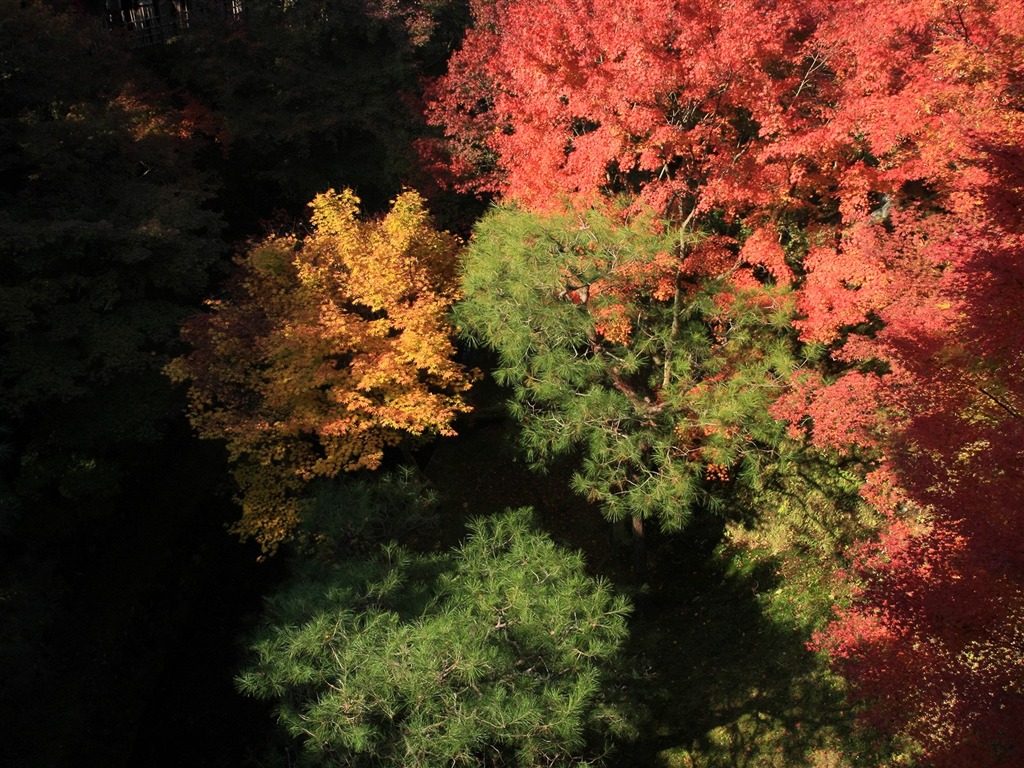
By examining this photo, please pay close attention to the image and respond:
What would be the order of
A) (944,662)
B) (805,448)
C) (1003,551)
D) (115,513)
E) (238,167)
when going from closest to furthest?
1. (1003,551)
2. (944,662)
3. (805,448)
4. (115,513)
5. (238,167)

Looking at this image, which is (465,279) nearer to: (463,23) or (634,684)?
(634,684)

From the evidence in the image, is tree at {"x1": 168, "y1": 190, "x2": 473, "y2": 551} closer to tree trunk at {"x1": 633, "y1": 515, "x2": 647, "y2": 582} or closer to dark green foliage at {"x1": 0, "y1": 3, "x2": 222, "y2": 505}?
dark green foliage at {"x1": 0, "y1": 3, "x2": 222, "y2": 505}

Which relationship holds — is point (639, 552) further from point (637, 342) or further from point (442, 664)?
point (442, 664)

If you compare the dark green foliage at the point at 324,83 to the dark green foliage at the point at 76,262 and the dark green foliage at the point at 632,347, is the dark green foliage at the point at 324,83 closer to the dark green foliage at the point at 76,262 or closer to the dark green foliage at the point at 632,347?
the dark green foliage at the point at 76,262

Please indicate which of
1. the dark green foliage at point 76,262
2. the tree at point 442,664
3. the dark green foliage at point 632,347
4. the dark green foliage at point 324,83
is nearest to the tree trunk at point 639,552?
the dark green foliage at point 632,347

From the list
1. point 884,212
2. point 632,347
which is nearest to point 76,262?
point 632,347

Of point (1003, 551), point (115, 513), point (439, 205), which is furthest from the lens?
point (439, 205)

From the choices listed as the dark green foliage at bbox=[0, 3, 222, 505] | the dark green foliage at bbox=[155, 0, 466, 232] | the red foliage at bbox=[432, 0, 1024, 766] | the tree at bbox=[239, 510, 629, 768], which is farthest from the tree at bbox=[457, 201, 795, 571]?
the dark green foliage at bbox=[155, 0, 466, 232]

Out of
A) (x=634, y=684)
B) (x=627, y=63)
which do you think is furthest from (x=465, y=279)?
(x=634, y=684)
